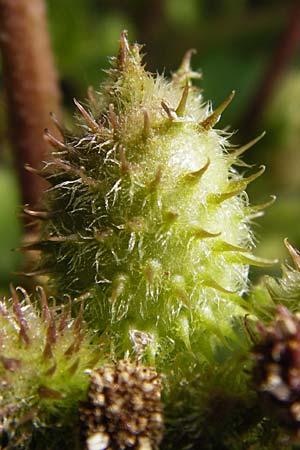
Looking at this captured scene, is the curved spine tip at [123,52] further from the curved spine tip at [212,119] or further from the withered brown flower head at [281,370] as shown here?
the withered brown flower head at [281,370]

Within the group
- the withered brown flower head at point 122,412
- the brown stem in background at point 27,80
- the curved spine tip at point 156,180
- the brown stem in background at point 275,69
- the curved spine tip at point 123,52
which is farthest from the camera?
the brown stem in background at point 275,69

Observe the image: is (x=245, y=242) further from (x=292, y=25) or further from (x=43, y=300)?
(x=292, y=25)

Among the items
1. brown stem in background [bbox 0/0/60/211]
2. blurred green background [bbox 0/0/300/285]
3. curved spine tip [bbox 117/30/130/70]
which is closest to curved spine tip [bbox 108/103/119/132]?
curved spine tip [bbox 117/30/130/70]

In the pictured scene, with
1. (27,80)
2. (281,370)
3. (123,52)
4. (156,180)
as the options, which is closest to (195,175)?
(156,180)

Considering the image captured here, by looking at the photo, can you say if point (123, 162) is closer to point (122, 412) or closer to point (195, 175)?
point (195, 175)

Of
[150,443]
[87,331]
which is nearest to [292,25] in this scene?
[87,331]

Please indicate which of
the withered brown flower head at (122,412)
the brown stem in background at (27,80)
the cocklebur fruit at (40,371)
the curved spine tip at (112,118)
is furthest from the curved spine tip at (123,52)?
the brown stem in background at (27,80)
